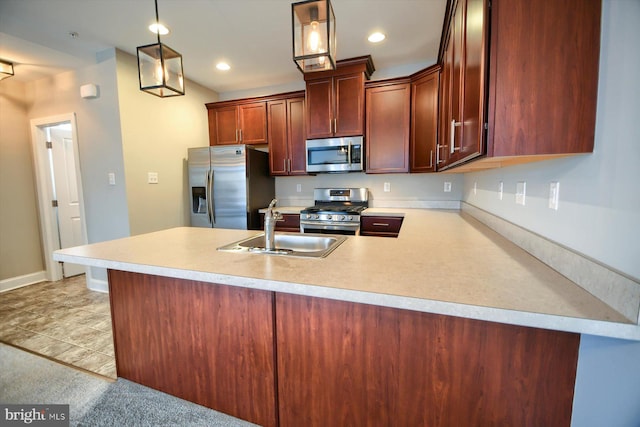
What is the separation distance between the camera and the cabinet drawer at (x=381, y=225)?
9.50 ft

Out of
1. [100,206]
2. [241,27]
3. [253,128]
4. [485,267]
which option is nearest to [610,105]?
[485,267]

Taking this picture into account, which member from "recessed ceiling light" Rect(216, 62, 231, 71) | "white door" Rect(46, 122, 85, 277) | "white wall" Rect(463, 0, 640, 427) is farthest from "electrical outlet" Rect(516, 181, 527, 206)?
"white door" Rect(46, 122, 85, 277)

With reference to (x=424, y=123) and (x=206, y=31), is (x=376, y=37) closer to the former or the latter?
(x=424, y=123)

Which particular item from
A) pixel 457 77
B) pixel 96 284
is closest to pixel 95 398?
pixel 96 284

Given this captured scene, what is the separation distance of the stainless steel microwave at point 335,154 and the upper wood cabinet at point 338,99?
0.08 m

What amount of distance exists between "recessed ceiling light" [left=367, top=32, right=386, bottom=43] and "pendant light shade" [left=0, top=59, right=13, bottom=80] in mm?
3763

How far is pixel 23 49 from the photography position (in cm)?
263

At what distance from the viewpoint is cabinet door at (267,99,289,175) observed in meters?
3.52

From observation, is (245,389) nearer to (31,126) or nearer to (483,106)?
(483,106)

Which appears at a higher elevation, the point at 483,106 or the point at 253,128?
the point at 253,128

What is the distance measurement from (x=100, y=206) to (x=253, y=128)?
6.51 feet

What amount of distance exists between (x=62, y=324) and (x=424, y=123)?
4.01 m

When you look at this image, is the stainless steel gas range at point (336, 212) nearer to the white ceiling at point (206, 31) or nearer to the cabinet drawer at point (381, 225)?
the cabinet drawer at point (381, 225)

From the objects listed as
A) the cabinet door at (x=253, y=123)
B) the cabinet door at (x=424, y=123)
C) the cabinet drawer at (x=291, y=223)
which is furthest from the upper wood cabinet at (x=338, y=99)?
the cabinet drawer at (x=291, y=223)
